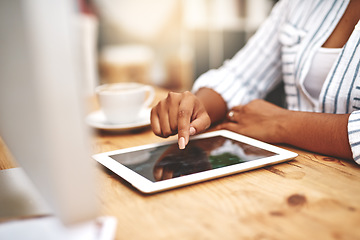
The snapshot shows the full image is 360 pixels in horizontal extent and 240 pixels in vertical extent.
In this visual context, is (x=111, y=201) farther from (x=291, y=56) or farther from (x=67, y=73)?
(x=291, y=56)

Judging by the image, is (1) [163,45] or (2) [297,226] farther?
(1) [163,45]

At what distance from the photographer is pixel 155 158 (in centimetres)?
49

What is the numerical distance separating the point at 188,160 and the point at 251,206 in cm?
15

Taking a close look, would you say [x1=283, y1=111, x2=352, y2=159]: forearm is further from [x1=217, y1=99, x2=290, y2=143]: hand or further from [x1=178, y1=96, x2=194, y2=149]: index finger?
[x1=178, y1=96, x2=194, y2=149]: index finger

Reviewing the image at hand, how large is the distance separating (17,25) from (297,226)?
284mm

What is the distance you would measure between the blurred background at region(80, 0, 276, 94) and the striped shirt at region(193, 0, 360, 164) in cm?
218

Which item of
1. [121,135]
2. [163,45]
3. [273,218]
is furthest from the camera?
[163,45]

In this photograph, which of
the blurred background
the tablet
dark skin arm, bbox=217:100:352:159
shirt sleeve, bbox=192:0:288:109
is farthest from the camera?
the blurred background

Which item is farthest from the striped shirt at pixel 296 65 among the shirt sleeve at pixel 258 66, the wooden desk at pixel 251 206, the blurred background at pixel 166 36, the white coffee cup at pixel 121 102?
the blurred background at pixel 166 36

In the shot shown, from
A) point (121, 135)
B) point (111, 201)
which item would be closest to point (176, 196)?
point (111, 201)

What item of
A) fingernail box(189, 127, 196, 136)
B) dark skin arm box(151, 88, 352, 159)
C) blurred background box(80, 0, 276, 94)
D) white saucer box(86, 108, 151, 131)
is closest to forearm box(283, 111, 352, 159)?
dark skin arm box(151, 88, 352, 159)

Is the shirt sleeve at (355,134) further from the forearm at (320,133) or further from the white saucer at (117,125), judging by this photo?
the white saucer at (117,125)

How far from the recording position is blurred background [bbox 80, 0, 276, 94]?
10.3ft

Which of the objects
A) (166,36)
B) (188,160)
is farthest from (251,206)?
(166,36)
